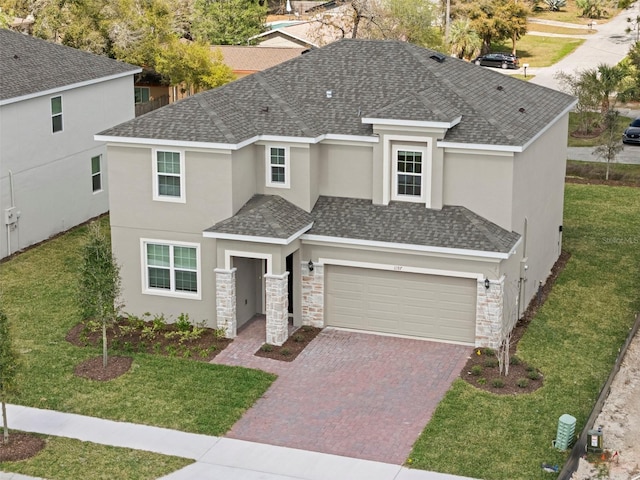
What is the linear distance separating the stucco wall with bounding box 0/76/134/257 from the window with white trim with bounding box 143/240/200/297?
26.6 feet

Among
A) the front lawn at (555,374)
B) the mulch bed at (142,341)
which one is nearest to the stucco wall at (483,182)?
the front lawn at (555,374)

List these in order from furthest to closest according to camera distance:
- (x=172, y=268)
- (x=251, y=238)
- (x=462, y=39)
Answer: (x=462, y=39) < (x=172, y=268) < (x=251, y=238)

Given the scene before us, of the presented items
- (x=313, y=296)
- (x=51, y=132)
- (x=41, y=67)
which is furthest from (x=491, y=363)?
(x=41, y=67)

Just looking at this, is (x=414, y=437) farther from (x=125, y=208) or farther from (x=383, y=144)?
(x=125, y=208)

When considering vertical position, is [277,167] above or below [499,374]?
above

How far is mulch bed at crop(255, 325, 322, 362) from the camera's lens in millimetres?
25031

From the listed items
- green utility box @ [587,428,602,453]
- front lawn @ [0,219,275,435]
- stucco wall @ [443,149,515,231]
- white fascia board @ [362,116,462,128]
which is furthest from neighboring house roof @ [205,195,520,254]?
green utility box @ [587,428,602,453]

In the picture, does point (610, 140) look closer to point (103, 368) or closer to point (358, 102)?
point (358, 102)

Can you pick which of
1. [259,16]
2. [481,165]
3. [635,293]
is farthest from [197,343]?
[259,16]

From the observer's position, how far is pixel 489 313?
25141 millimetres

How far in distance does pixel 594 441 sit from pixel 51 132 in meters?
21.6

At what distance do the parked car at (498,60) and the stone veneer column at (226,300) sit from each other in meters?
48.9

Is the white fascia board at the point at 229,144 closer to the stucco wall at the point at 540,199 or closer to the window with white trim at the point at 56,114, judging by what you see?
the stucco wall at the point at 540,199

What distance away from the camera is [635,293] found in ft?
96.8
